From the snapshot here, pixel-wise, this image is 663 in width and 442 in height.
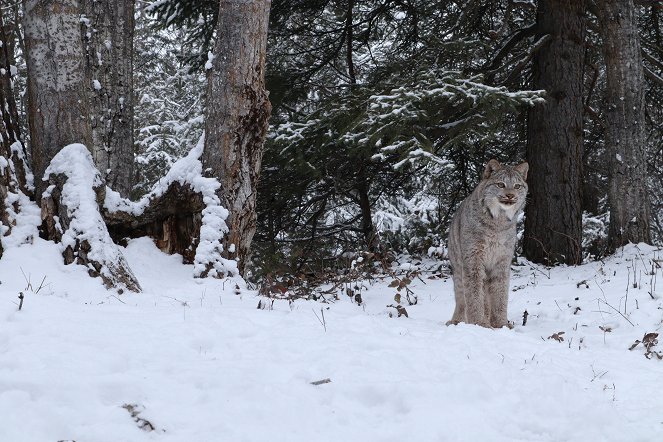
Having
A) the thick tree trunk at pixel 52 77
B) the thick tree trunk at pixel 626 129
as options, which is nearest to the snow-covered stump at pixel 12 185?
the thick tree trunk at pixel 52 77

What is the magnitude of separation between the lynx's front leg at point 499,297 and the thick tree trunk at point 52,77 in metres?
4.61

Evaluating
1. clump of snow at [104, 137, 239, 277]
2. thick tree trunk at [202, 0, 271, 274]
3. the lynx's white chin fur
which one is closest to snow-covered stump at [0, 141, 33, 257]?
clump of snow at [104, 137, 239, 277]

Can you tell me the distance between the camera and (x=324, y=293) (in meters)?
8.42

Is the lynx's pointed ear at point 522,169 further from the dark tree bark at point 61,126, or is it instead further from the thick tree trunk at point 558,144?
the dark tree bark at point 61,126

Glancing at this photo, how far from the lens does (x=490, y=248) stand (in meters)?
6.85

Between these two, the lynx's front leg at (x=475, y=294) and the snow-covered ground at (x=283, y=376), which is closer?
the snow-covered ground at (x=283, y=376)

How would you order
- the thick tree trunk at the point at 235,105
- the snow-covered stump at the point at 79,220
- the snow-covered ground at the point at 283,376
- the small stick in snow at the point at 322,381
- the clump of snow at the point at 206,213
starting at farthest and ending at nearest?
the thick tree trunk at the point at 235,105, the clump of snow at the point at 206,213, the snow-covered stump at the point at 79,220, the small stick in snow at the point at 322,381, the snow-covered ground at the point at 283,376

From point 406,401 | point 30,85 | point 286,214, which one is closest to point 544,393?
point 406,401

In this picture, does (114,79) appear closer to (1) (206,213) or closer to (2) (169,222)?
(2) (169,222)

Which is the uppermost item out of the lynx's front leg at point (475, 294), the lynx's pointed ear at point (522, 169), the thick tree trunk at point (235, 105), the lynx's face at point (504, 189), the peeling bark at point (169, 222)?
the thick tree trunk at point (235, 105)

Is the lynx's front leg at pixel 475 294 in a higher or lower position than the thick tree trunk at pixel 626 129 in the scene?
lower

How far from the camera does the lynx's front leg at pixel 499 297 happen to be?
6781 mm

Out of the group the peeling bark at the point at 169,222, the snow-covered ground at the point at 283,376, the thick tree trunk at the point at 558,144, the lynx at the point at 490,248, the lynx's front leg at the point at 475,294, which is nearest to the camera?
the snow-covered ground at the point at 283,376

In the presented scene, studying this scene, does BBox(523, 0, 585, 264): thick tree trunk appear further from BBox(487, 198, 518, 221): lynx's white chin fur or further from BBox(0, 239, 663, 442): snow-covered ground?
BBox(0, 239, 663, 442): snow-covered ground
